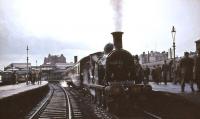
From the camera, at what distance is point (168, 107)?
581 inches

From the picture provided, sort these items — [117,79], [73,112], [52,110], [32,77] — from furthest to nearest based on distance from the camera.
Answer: [32,77] < [52,110] < [117,79] < [73,112]

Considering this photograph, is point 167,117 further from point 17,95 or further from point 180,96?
point 17,95

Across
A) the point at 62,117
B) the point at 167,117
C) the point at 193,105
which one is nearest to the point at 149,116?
the point at 167,117

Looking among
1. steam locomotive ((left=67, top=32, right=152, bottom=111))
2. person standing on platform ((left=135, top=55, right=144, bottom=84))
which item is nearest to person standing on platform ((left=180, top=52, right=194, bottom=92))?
person standing on platform ((left=135, top=55, right=144, bottom=84))

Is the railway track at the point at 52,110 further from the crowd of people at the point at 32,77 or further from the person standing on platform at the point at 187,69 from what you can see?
the crowd of people at the point at 32,77

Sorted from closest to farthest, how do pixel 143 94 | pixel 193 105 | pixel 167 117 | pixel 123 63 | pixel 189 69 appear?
1. pixel 167 117
2. pixel 193 105
3. pixel 143 94
4. pixel 123 63
5. pixel 189 69

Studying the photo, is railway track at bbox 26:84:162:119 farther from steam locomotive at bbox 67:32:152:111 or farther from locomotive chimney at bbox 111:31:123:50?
locomotive chimney at bbox 111:31:123:50

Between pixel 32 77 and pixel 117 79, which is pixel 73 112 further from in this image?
pixel 32 77

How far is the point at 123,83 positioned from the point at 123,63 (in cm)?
140

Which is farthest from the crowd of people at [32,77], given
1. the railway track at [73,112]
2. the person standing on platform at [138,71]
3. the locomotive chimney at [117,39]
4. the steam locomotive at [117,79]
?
the locomotive chimney at [117,39]

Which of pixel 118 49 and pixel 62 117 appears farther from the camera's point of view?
pixel 118 49

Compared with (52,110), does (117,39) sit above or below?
above

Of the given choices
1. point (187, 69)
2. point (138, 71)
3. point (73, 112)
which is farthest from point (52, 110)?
point (187, 69)

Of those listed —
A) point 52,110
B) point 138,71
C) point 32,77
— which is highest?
point 138,71
